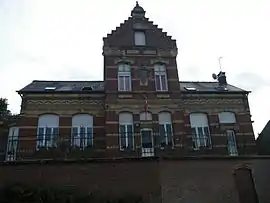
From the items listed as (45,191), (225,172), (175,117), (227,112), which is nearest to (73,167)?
(45,191)

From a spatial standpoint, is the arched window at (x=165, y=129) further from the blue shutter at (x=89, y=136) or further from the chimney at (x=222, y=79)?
the chimney at (x=222, y=79)

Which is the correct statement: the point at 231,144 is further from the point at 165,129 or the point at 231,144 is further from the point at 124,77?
the point at 124,77

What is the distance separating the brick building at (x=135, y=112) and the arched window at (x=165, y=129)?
6 cm

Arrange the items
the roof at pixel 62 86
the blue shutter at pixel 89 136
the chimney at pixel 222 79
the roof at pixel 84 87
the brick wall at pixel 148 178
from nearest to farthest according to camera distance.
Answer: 1. the brick wall at pixel 148 178
2. the blue shutter at pixel 89 136
3. the roof at pixel 62 86
4. the roof at pixel 84 87
5. the chimney at pixel 222 79

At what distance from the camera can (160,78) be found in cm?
2227

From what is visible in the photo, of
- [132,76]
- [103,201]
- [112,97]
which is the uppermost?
[132,76]

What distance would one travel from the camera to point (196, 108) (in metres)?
22.0

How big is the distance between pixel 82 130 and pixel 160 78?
637 centimetres

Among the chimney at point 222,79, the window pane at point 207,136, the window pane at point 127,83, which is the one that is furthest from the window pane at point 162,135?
the chimney at point 222,79

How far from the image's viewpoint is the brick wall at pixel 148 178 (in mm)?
14156

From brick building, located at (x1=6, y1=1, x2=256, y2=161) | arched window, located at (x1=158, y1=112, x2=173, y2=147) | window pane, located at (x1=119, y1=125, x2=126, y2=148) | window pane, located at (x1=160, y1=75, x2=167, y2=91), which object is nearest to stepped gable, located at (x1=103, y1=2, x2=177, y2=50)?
brick building, located at (x1=6, y1=1, x2=256, y2=161)

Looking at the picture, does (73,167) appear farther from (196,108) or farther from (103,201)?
(196,108)

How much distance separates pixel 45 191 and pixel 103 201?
246 cm

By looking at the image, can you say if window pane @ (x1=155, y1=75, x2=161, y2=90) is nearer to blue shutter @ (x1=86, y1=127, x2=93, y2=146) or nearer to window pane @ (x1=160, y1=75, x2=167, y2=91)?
window pane @ (x1=160, y1=75, x2=167, y2=91)
